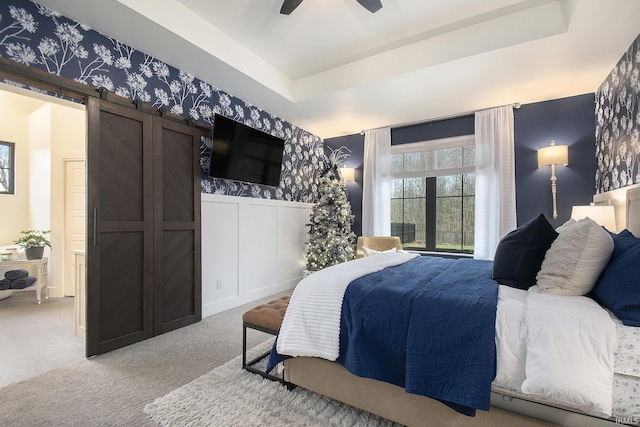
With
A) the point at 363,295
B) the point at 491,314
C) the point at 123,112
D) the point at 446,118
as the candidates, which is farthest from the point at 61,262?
the point at 446,118

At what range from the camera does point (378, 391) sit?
5.23 ft

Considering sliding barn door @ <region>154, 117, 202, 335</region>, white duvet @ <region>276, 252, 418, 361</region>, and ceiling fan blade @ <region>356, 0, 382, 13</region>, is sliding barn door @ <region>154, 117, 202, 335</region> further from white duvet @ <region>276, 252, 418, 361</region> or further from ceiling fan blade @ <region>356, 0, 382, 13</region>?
ceiling fan blade @ <region>356, 0, 382, 13</region>

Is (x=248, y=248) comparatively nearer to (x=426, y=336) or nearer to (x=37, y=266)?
(x=37, y=266)

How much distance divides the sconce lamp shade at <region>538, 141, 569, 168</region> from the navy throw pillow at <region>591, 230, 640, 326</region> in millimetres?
2596

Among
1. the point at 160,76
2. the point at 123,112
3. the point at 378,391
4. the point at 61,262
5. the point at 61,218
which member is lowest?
the point at 378,391

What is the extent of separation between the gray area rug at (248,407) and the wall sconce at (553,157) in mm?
3599

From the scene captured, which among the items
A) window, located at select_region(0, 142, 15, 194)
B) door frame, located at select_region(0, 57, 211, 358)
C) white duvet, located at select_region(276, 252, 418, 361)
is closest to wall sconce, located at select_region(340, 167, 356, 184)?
door frame, located at select_region(0, 57, 211, 358)

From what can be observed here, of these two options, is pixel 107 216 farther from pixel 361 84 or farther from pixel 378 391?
pixel 361 84

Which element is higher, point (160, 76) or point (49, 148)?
point (160, 76)

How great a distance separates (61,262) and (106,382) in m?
3.16

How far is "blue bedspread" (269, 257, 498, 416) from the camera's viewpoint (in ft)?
4.20

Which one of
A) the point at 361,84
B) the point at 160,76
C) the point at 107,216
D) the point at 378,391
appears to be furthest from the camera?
the point at 361,84

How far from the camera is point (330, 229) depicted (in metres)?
4.79

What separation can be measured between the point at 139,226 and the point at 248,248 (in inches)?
60.5
